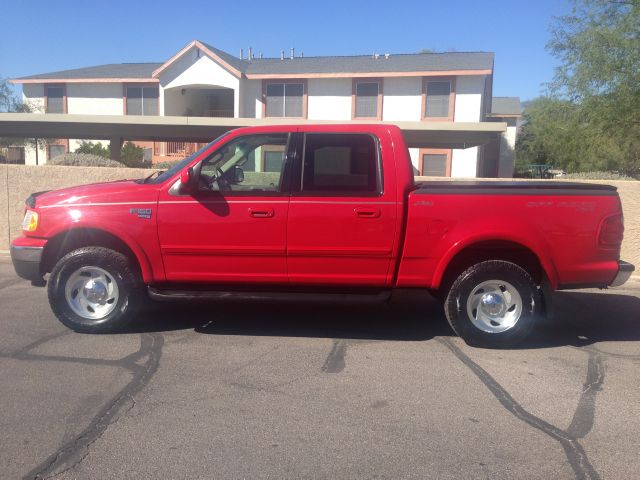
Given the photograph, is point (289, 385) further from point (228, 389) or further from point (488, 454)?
point (488, 454)

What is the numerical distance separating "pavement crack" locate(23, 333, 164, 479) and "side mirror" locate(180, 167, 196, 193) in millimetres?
1509

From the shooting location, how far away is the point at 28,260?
565 centimetres

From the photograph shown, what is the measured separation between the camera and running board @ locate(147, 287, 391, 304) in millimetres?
5598

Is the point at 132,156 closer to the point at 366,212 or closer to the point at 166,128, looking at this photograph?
the point at 166,128

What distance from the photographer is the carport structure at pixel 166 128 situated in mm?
17750

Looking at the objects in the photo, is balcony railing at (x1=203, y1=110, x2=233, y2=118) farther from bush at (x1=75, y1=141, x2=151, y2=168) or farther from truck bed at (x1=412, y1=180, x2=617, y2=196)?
truck bed at (x1=412, y1=180, x2=617, y2=196)

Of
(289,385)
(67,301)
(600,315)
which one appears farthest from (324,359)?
(600,315)

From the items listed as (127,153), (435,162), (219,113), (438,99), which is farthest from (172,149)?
(438,99)

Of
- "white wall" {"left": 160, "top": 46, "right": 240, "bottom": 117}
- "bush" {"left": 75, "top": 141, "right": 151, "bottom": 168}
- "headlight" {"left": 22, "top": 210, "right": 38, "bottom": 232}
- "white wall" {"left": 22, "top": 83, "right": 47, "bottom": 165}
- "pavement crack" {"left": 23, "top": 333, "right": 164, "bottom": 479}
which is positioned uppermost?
"white wall" {"left": 160, "top": 46, "right": 240, "bottom": 117}

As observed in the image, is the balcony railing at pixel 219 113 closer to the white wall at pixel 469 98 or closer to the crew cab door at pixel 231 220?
the white wall at pixel 469 98

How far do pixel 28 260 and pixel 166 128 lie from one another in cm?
1499

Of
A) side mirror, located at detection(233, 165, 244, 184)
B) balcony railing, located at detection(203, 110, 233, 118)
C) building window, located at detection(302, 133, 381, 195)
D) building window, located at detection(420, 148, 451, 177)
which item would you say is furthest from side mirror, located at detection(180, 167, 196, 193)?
balcony railing, located at detection(203, 110, 233, 118)

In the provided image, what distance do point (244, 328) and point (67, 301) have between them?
1.78 metres

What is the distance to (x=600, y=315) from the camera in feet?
22.9
